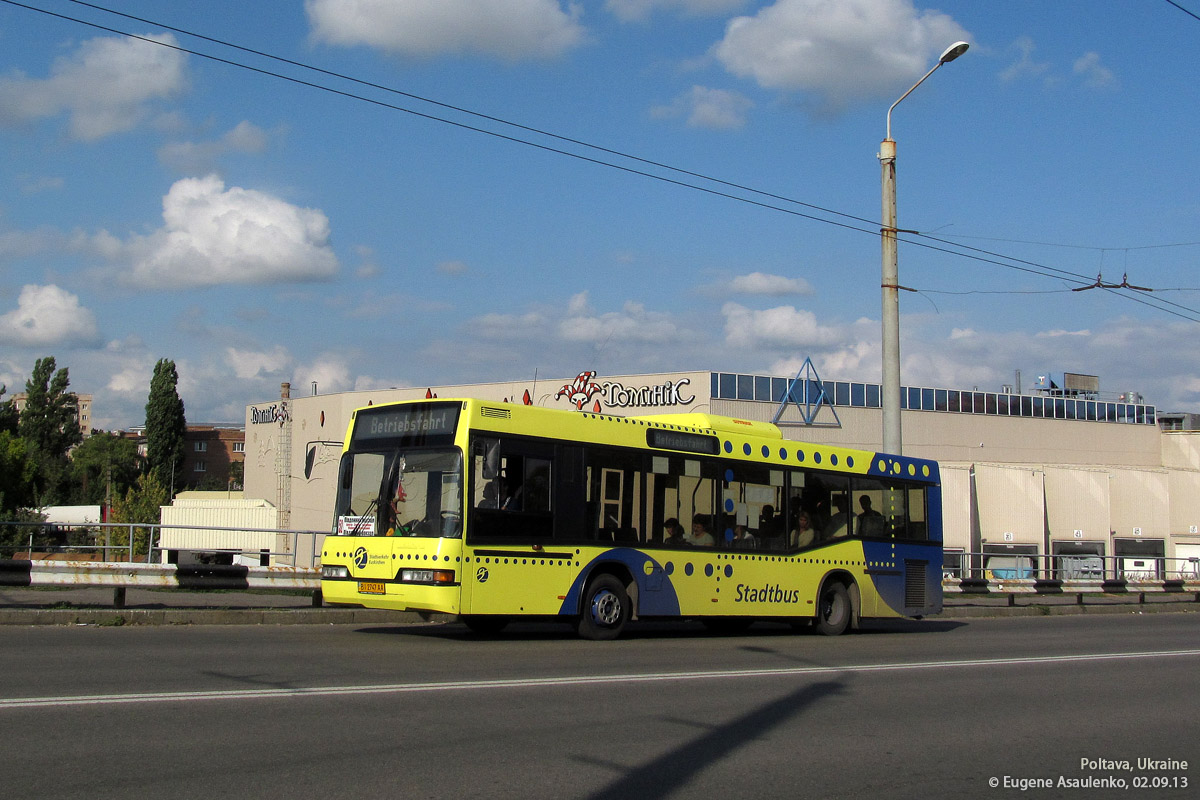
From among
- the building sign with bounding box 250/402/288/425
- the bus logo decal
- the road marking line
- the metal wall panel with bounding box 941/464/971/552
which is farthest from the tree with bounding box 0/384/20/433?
the road marking line

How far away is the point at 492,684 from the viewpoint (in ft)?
30.0

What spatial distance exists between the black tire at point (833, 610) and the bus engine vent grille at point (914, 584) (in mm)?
1522

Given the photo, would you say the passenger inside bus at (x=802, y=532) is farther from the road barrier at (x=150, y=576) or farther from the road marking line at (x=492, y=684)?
the road barrier at (x=150, y=576)

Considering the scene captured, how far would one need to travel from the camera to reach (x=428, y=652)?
37.9 feet

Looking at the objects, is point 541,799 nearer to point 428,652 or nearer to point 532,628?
point 428,652

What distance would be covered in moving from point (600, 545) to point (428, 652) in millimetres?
2855

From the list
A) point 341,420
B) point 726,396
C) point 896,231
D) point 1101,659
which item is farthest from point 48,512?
point 1101,659

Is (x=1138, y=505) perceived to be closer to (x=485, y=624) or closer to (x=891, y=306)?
(x=891, y=306)

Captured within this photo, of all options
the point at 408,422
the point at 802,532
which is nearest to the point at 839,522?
the point at 802,532

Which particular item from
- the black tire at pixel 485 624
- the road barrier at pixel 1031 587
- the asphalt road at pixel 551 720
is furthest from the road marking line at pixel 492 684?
the road barrier at pixel 1031 587

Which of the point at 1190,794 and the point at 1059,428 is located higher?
the point at 1059,428

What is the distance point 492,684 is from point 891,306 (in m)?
14.7

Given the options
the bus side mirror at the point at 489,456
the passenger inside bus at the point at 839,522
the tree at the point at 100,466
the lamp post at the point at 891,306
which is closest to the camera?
the bus side mirror at the point at 489,456

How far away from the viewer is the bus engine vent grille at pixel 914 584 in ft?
59.7
